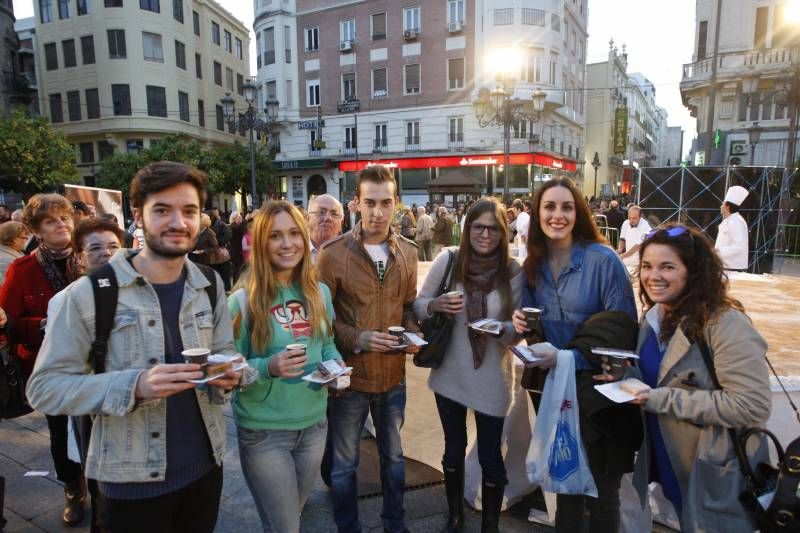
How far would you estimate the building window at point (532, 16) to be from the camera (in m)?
29.1

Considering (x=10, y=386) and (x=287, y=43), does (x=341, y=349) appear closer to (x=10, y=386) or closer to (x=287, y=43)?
(x=10, y=386)

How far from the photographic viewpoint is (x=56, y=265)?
3.13 meters

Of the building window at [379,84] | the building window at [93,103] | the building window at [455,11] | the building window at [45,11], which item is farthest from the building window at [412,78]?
the building window at [45,11]

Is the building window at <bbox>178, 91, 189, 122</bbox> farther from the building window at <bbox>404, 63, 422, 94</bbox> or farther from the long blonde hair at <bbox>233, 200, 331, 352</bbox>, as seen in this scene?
the long blonde hair at <bbox>233, 200, 331, 352</bbox>

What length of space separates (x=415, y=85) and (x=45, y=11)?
26.4 metres

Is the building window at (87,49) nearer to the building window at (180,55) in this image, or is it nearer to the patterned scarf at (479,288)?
the building window at (180,55)

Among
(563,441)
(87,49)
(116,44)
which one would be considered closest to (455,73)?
(116,44)

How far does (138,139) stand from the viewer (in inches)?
1280

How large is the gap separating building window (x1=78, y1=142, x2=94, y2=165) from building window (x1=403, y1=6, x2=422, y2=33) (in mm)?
23710

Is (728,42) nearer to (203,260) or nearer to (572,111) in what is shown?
(572,111)

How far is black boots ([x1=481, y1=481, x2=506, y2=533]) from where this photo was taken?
268cm

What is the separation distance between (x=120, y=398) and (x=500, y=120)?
1586cm

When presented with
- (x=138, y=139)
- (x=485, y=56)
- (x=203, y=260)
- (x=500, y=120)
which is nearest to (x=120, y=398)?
(x=203, y=260)

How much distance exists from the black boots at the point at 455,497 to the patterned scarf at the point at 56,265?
2.74 metres
